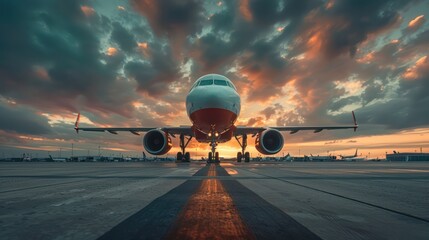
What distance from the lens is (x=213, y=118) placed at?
17953mm

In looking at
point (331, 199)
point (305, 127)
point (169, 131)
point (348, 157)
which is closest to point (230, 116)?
point (169, 131)

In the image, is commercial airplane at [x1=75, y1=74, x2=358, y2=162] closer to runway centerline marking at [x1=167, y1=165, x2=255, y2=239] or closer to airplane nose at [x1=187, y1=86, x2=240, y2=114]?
airplane nose at [x1=187, y1=86, x2=240, y2=114]

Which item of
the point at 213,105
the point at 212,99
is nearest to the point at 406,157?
the point at 213,105

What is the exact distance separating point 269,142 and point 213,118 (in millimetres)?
6921

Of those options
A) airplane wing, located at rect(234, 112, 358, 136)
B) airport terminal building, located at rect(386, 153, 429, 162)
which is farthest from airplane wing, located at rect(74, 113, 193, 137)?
airport terminal building, located at rect(386, 153, 429, 162)

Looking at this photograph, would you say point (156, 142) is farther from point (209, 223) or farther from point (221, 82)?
point (209, 223)

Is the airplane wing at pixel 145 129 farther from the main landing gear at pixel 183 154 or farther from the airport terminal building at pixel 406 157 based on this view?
the airport terminal building at pixel 406 157

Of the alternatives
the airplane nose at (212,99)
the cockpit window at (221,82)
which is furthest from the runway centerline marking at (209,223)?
the cockpit window at (221,82)

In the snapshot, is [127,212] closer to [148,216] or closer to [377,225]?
[148,216]

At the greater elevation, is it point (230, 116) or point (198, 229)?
point (230, 116)

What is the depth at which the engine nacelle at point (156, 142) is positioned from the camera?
22.2 m

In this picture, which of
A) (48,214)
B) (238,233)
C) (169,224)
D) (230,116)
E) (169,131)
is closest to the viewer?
(238,233)

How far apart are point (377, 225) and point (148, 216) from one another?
2.16m

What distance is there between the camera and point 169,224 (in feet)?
8.31
